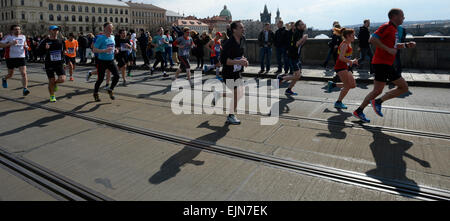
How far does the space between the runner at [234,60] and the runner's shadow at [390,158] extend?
7.94 ft

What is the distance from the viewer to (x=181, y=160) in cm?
439

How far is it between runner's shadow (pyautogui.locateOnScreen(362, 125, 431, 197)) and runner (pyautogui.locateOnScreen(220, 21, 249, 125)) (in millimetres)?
2419

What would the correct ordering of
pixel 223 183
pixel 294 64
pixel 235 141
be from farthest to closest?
pixel 294 64 → pixel 235 141 → pixel 223 183

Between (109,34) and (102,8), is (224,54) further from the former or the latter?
(102,8)

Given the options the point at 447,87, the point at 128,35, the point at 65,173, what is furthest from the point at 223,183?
the point at 128,35

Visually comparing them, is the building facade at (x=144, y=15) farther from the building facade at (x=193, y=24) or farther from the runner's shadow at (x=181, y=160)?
the runner's shadow at (x=181, y=160)

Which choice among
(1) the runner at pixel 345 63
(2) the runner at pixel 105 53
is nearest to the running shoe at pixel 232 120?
(1) the runner at pixel 345 63

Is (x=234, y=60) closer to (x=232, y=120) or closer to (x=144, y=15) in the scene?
(x=232, y=120)

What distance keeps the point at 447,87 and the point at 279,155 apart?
820cm

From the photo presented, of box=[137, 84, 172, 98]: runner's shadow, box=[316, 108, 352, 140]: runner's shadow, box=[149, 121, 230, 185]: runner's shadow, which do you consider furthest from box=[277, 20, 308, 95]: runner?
box=[149, 121, 230, 185]: runner's shadow

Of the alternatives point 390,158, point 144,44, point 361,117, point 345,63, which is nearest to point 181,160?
point 390,158

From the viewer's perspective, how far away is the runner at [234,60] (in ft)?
19.5
